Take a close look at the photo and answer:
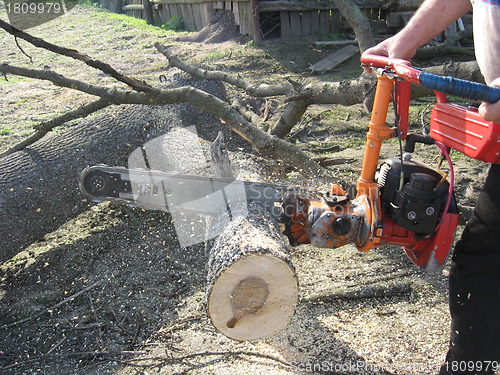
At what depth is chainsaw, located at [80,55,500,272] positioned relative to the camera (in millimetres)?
1686

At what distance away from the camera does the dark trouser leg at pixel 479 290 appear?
157cm

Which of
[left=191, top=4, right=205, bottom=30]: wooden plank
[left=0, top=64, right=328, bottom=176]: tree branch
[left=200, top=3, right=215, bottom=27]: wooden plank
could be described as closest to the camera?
[left=0, top=64, right=328, bottom=176]: tree branch

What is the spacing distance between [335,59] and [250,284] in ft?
19.9

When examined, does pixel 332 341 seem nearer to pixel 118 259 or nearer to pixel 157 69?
pixel 118 259

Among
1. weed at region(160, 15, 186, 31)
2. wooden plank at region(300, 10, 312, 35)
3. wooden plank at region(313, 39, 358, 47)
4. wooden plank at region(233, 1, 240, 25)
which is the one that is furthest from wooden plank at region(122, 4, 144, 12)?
wooden plank at region(313, 39, 358, 47)

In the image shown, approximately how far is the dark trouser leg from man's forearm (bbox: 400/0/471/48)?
736mm

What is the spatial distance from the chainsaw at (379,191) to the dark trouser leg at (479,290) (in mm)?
159

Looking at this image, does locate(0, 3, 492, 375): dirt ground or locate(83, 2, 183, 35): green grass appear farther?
locate(83, 2, 183, 35): green grass

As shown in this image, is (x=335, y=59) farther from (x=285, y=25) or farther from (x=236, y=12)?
(x=236, y=12)

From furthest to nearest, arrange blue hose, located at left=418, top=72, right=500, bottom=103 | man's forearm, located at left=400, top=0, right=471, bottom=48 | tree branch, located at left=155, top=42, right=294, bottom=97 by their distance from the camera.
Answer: tree branch, located at left=155, top=42, right=294, bottom=97
man's forearm, located at left=400, top=0, right=471, bottom=48
blue hose, located at left=418, top=72, right=500, bottom=103

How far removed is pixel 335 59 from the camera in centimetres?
714

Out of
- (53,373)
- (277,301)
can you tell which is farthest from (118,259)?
(277,301)

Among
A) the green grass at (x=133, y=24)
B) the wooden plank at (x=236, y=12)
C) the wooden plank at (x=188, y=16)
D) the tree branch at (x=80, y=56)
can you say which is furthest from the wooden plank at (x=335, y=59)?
the green grass at (x=133, y=24)

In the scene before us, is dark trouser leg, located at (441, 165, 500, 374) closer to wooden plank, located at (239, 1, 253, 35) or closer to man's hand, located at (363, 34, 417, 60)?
man's hand, located at (363, 34, 417, 60)
